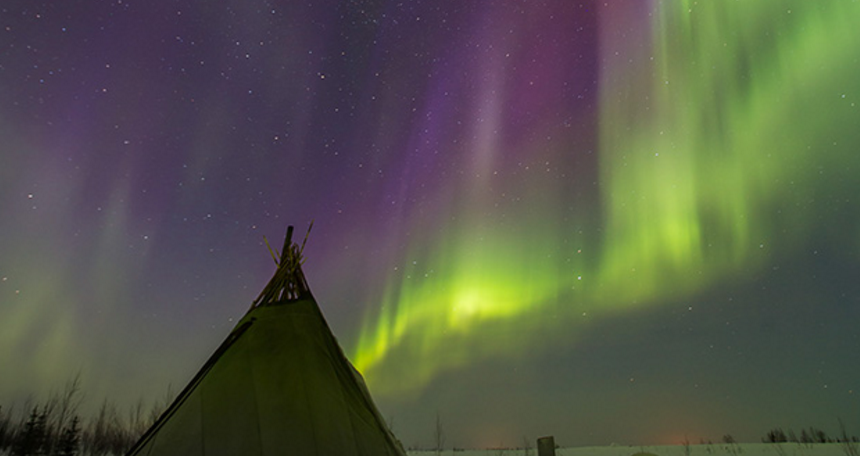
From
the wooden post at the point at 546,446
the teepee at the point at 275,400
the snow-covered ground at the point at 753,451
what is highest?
the teepee at the point at 275,400

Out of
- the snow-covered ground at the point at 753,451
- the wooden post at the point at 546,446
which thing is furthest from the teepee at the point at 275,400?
the snow-covered ground at the point at 753,451

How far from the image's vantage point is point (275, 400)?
591 centimetres

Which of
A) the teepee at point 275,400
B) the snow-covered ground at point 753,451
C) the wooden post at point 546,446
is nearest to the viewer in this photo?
the teepee at point 275,400

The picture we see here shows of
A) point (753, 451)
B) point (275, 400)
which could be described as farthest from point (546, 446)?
point (753, 451)

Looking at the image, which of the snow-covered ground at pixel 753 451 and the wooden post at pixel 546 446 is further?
the snow-covered ground at pixel 753 451

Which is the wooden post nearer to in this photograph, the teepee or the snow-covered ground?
the teepee

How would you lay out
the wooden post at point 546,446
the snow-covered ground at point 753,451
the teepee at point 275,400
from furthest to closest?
1. the snow-covered ground at point 753,451
2. the wooden post at point 546,446
3. the teepee at point 275,400

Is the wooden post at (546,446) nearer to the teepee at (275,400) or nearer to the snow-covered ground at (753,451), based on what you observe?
the teepee at (275,400)

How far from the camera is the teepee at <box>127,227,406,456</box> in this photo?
5566 mm

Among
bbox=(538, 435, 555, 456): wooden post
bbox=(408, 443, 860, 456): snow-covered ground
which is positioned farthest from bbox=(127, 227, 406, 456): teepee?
bbox=(408, 443, 860, 456): snow-covered ground

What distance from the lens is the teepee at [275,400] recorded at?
5566 mm

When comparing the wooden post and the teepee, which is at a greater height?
the teepee

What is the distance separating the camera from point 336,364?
691 cm

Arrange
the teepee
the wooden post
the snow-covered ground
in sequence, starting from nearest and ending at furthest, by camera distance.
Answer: the teepee
the wooden post
the snow-covered ground
